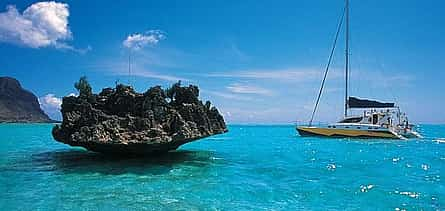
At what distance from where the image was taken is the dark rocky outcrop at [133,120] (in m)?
17.4

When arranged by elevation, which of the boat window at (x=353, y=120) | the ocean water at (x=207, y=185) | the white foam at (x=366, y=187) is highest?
the boat window at (x=353, y=120)

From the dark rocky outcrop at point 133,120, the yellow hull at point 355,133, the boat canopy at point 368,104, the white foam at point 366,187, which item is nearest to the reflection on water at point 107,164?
the dark rocky outcrop at point 133,120

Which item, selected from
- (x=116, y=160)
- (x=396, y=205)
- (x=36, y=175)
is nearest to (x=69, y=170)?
(x=36, y=175)

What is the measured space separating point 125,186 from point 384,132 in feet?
130

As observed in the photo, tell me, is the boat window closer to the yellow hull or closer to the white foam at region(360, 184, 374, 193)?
the yellow hull

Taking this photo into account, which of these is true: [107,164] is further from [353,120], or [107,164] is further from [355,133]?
[353,120]

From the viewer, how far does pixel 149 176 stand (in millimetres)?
15906

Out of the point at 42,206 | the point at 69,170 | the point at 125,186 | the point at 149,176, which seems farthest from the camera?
the point at 69,170

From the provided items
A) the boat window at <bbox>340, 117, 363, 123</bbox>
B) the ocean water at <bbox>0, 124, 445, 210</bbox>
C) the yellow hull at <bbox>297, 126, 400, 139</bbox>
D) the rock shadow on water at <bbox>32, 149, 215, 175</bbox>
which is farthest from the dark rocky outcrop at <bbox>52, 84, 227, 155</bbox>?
the boat window at <bbox>340, 117, 363, 123</bbox>

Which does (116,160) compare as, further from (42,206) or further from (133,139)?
(42,206)

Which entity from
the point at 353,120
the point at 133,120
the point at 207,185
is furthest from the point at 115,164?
the point at 353,120

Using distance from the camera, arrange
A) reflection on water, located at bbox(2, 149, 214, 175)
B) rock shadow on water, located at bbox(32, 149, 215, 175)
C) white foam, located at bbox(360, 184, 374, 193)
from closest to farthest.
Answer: white foam, located at bbox(360, 184, 374, 193) → rock shadow on water, located at bbox(32, 149, 215, 175) → reflection on water, located at bbox(2, 149, 214, 175)

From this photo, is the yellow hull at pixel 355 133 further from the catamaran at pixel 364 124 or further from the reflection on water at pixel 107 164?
the reflection on water at pixel 107 164

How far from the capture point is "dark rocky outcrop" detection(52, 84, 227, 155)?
684 inches
